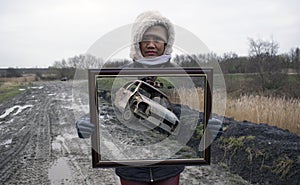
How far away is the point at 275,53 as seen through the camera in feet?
36.8

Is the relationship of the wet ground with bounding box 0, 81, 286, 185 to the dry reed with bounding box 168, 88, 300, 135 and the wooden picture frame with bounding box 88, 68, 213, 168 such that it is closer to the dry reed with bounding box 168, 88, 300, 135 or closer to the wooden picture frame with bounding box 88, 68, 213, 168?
the wooden picture frame with bounding box 88, 68, 213, 168

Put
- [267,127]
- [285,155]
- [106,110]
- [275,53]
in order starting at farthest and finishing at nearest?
[275,53], [267,127], [285,155], [106,110]

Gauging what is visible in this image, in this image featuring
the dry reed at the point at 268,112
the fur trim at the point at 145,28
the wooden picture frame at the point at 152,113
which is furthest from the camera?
the dry reed at the point at 268,112

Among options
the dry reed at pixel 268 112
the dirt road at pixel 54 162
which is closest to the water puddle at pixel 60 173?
the dirt road at pixel 54 162

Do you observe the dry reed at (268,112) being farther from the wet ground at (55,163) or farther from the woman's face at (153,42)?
the woman's face at (153,42)

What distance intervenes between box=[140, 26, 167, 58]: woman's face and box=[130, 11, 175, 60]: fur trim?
23mm

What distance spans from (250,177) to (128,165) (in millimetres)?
2589

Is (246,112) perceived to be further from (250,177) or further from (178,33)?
(178,33)

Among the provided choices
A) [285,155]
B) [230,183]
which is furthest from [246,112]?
[230,183]

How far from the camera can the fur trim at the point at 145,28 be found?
1.40m

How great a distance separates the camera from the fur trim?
1.40 m

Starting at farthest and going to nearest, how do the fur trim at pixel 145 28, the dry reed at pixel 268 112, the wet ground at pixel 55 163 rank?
the dry reed at pixel 268 112
the wet ground at pixel 55 163
the fur trim at pixel 145 28

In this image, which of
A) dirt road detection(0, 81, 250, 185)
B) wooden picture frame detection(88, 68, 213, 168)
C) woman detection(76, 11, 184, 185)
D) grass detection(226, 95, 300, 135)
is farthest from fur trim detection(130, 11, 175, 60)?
grass detection(226, 95, 300, 135)

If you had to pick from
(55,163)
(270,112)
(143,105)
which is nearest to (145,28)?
(143,105)
